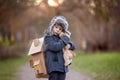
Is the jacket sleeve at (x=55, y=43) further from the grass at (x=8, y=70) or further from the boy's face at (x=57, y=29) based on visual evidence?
the grass at (x=8, y=70)

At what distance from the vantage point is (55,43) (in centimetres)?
761

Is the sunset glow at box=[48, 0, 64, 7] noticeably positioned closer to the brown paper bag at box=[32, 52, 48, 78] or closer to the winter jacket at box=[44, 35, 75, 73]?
the brown paper bag at box=[32, 52, 48, 78]

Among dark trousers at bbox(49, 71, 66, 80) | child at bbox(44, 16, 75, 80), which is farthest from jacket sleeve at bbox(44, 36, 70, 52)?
dark trousers at bbox(49, 71, 66, 80)

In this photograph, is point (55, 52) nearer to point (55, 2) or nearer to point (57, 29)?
point (57, 29)

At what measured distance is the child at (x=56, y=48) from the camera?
7.59 meters

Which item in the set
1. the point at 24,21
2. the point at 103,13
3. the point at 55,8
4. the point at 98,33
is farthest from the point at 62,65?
the point at 24,21

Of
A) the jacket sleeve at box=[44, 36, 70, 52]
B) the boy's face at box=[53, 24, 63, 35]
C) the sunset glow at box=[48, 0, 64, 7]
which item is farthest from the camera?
the sunset glow at box=[48, 0, 64, 7]

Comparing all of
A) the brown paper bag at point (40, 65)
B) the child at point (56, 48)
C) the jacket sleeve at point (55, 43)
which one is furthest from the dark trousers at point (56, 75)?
the jacket sleeve at point (55, 43)

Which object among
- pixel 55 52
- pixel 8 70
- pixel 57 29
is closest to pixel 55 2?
pixel 8 70

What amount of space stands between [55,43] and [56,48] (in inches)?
4.0

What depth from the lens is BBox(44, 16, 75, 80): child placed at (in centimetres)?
759

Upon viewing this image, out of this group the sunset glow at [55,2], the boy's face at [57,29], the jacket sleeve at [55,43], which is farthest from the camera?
the sunset glow at [55,2]

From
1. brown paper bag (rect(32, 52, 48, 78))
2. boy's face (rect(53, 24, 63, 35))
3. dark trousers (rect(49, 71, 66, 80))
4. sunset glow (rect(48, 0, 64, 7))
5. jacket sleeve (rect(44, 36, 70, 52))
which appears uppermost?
sunset glow (rect(48, 0, 64, 7))

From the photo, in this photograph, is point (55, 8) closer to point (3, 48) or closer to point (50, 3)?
point (50, 3)
